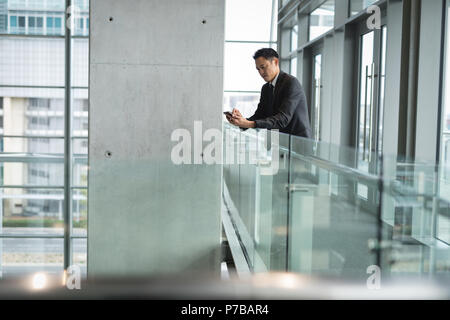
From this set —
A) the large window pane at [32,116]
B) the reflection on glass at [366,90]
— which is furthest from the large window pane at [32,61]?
the reflection on glass at [366,90]

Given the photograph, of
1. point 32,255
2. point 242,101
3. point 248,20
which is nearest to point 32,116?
point 32,255

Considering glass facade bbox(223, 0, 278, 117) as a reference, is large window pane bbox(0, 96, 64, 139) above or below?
below

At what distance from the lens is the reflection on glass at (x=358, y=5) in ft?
19.0

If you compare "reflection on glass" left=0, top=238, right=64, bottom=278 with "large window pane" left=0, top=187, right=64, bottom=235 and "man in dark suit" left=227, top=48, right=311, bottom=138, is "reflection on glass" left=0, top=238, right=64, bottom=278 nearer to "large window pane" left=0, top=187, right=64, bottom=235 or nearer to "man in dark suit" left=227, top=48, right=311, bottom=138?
"large window pane" left=0, top=187, right=64, bottom=235

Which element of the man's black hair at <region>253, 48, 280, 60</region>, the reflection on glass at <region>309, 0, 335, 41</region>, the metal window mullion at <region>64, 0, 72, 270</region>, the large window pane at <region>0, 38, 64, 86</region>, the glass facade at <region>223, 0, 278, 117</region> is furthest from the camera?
the glass facade at <region>223, 0, 278, 117</region>

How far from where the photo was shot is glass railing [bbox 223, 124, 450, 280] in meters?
1.31

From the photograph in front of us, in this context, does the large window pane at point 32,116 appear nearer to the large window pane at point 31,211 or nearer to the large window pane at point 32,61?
the large window pane at point 32,61

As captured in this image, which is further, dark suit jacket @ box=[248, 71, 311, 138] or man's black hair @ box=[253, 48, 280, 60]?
man's black hair @ box=[253, 48, 280, 60]

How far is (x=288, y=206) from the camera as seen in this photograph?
92.4 inches

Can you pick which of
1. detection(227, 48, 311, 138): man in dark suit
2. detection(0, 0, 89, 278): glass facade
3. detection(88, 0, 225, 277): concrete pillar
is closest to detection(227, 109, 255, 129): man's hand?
detection(227, 48, 311, 138): man in dark suit

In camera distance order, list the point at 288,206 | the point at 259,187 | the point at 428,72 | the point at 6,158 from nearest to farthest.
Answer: the point at 288,206
the point at 259,187
the point at 428,72
the point at 6,158

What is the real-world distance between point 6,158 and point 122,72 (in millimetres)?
5064
